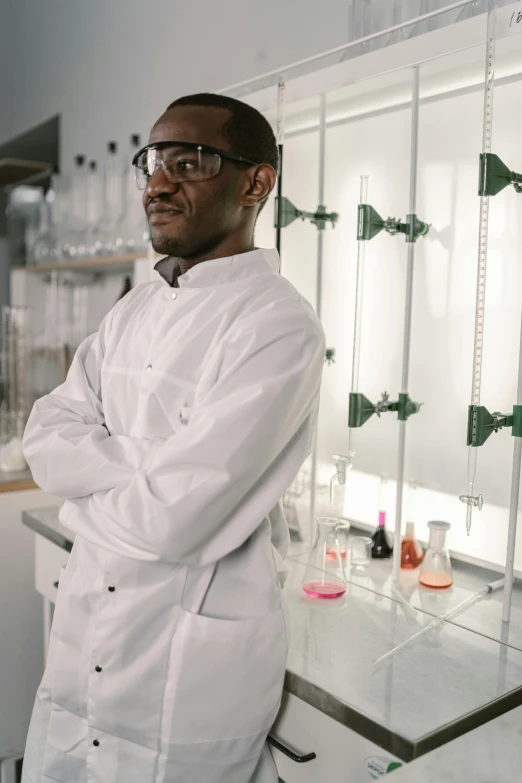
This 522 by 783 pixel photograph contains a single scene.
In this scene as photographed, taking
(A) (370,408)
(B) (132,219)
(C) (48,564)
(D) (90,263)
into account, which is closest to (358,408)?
(A) (370,408)

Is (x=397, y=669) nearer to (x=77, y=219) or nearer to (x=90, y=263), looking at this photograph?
(x=90, y=263)

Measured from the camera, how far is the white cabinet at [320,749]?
106 centimetres

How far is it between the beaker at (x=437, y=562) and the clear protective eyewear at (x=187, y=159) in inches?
32.6

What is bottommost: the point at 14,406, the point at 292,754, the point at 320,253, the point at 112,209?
the point at 292,754

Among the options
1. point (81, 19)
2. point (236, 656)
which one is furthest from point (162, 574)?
point (81, 19)

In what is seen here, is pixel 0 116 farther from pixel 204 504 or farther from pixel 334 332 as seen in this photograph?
pixel 204 504

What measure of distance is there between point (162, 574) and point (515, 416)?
2.22 feet

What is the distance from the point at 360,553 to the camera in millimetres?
1665

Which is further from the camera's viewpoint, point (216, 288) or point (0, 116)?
point (0, 116)

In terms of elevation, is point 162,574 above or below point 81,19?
below

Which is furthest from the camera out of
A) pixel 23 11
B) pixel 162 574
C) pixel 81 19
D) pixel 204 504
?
pixel 23 11

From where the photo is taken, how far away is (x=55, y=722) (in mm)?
1259

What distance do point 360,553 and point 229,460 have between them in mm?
735

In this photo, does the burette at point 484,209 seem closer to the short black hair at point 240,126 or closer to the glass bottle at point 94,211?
the short black hair at point 240,126
